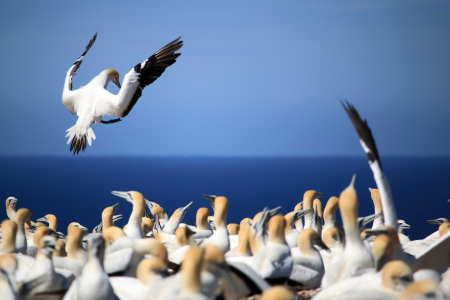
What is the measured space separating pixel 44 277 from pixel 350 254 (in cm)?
267

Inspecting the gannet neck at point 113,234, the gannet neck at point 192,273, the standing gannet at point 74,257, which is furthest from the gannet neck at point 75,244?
the gannet neck at point 192,273

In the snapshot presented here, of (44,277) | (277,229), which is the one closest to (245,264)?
(277,229)

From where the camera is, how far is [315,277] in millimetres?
6047

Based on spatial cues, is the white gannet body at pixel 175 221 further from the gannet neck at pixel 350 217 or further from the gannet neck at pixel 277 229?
the gannet neck at pixel 350 217

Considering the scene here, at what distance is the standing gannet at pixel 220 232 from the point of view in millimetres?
7078

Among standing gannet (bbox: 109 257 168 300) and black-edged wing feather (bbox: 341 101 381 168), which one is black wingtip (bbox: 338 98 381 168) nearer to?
black-edged wing feather (bbox: 341 101 381 168)

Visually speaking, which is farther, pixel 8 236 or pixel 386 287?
pixel 8 236

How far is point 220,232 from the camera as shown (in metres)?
7.25

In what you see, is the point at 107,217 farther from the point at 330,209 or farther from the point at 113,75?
the point at 113,75

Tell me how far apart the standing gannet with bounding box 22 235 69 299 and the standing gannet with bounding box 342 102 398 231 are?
3.02 metres

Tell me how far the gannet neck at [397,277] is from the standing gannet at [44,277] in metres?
2.73

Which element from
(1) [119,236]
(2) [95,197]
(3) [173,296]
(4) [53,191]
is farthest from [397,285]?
(4) [53,191]

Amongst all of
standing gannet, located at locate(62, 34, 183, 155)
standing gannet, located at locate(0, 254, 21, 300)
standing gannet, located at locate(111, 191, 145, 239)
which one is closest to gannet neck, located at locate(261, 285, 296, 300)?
standing gannet, located at locate(0, 254, 21, 300)

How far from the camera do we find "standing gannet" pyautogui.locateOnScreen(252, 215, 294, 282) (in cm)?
557
